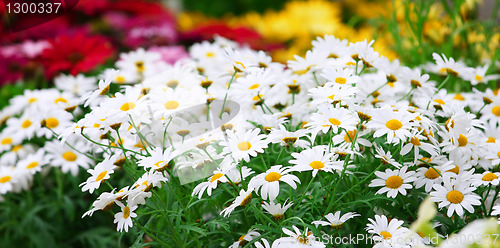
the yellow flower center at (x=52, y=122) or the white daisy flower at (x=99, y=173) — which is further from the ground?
the white daisy flower at (x=99, y=173)

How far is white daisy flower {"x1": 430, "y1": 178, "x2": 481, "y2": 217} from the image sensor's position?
2.69ft

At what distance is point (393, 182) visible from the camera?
2.71 feet

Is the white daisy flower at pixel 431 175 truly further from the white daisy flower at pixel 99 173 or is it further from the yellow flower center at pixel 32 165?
the yellow flower center at pixel 32 165

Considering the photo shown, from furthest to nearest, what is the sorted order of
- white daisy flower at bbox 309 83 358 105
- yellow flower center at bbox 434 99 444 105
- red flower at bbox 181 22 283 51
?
red flower at bbox 181 22 283 51 → yellow flower center at bbox 434 99 444 105 → white daisy flower at bbox 309 83 358 105

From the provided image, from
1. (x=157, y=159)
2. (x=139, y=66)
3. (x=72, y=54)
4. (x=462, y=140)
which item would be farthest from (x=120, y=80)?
(x=462, y=140)

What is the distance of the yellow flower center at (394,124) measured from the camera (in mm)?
814

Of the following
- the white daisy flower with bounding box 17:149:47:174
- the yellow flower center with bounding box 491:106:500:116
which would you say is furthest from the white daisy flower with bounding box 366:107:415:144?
the white daisy flower with bounding box 17:149:47:174

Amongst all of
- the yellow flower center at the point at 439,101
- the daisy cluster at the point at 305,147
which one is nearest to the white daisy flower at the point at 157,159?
the daisy cluster at the point at 305,147

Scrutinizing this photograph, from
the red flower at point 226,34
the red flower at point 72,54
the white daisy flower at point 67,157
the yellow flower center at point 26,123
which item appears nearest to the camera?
the white daisy flower at point 67,157

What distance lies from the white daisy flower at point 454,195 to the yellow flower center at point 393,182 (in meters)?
0.06

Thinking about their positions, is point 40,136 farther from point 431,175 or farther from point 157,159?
point 431,175

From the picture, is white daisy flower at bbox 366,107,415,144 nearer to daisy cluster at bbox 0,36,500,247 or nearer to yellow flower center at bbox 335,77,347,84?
daisy cluster at bbox 0,36,500,247

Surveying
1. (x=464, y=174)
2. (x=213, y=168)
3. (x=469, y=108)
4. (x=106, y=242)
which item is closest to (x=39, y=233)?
(x=106, y=242)

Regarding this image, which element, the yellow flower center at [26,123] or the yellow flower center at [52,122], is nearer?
the yellow flower center at [52,122]
